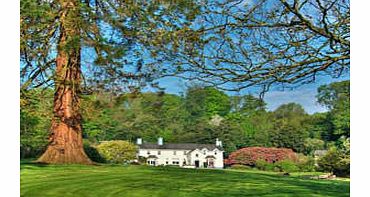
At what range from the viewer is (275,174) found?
4.35 metres

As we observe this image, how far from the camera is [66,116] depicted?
15.0 feet

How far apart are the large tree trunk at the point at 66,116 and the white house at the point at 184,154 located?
0.51 m

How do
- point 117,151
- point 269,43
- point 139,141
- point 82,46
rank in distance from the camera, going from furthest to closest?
point 117,151
point 139,141
point 82,46
point 269,43

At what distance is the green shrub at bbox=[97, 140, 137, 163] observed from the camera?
14.6ft

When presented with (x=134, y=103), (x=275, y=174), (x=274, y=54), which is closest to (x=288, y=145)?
(x=275, y=174)

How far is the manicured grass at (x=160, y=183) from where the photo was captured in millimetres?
4125

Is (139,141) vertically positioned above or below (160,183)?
above

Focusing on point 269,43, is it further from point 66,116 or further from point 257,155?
point 66,116

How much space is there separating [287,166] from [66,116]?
1803 millimetres

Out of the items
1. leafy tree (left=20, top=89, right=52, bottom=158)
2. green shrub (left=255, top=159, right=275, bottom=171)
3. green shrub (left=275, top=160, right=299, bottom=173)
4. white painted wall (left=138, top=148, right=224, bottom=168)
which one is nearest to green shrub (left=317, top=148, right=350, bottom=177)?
green shrub (left=275, top=160, right=299, bottom=173)

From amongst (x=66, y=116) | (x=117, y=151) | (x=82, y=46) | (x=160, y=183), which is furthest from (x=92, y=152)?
(x=82, y=46)

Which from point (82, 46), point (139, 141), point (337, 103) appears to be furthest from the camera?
point (139, 141)

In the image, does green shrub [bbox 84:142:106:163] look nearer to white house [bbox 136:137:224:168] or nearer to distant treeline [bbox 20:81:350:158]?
distant treeline [bbox 20:81:350:158]
